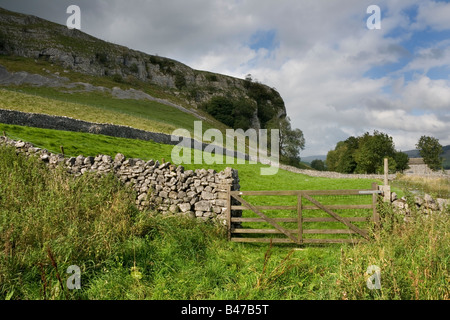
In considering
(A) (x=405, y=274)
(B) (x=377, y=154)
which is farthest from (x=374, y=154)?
(A) (x=405, y=274)

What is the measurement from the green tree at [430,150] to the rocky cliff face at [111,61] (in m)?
49.8

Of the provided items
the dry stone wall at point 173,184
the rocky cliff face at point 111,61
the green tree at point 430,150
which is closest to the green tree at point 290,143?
the green tree at point 430,150

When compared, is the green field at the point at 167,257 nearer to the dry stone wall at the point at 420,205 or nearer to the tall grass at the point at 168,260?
the tall grass at the point at 168,260

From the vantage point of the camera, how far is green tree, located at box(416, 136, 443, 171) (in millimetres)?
56606

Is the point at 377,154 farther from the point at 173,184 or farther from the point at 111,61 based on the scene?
the point at 111,61

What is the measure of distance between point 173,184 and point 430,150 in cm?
6562

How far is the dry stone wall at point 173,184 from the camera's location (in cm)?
948

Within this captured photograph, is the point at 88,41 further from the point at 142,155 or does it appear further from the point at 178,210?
the point at 178,210

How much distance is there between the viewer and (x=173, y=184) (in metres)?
9.99

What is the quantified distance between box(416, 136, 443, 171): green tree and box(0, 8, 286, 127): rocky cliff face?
49773 millimetres
